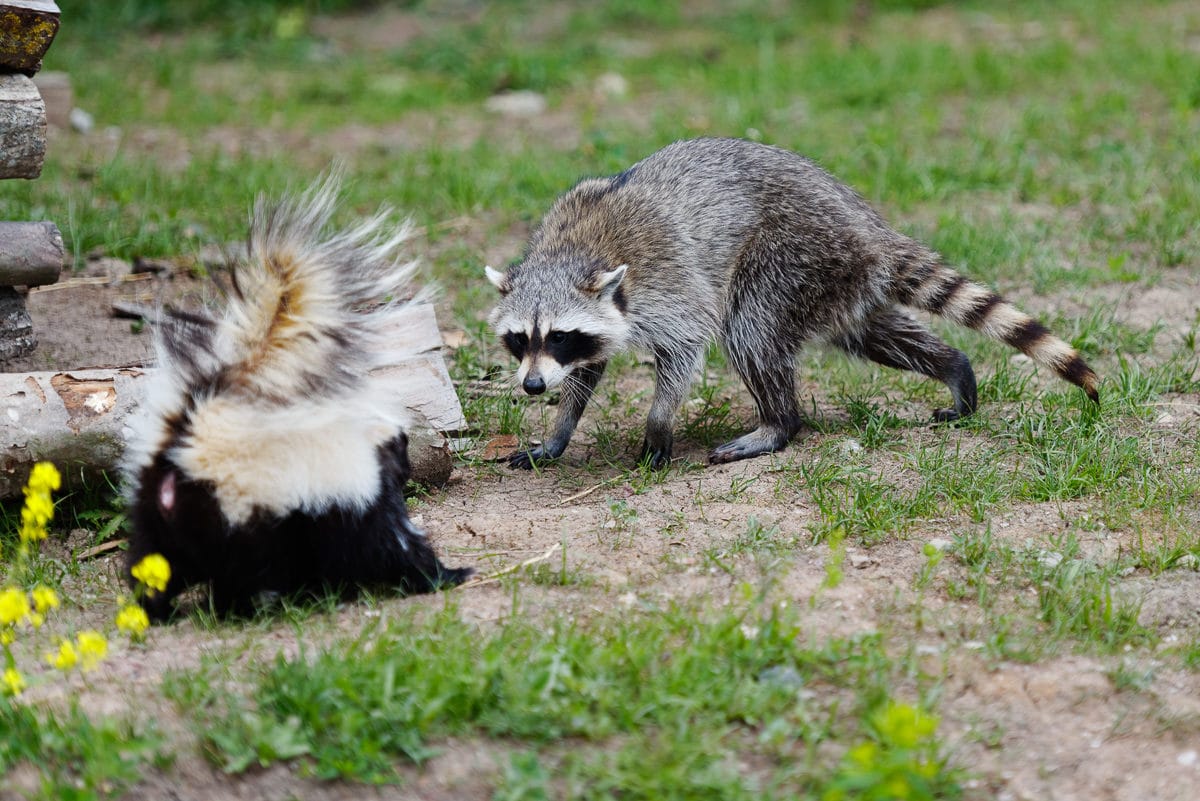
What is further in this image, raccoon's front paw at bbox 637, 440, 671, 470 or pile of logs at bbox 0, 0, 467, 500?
raccoon's front paw at bbox 637, 440, 671, 470

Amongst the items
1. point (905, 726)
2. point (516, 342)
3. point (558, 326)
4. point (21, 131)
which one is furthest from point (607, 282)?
point (905, 726)

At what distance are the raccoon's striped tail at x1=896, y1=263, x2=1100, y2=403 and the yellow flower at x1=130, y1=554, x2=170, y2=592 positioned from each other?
3.20m

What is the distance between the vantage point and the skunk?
3564 millimetres

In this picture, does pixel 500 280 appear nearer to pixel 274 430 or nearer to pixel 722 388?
pixel 722 388

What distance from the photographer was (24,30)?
4836mm

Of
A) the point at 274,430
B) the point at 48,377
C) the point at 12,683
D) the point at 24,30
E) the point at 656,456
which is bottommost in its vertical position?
the point at 656,456

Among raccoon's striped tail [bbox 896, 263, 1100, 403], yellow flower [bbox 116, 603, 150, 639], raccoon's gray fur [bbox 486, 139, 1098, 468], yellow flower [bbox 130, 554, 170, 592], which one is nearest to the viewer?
yellow flower [bbox 116, 603, 150, 639]

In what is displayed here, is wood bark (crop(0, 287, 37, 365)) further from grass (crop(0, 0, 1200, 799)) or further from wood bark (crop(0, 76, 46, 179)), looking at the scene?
grass (crop(0, 0, 1200, 799))

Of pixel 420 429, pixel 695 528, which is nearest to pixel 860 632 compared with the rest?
pixel 695 528

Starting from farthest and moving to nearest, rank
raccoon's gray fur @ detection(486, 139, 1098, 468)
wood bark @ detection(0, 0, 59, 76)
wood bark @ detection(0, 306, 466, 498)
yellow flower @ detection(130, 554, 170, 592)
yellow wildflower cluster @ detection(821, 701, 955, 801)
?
raccoon's gray fur @ detection(486, 139, 1098, 468)
wood bark @ detection(0, 0, 59, 76)
wood bark @ detection(0, 306, 466, 498)
yellow flower @ detection(130, 554, 170, 592)
yellow wildflower cluster @ detection(821, 701, 955, 801)

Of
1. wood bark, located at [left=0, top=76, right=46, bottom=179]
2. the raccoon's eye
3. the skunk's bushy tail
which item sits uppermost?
wood bark, located at [left=0, top=76, right=46, bottom=179]

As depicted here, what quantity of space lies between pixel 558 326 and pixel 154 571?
2.13m

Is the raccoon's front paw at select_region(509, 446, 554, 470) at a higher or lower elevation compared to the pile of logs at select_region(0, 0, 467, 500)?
lower

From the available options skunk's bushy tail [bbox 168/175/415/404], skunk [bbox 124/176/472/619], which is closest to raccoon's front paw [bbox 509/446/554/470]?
skunk [bbox 124/176/472/619]
